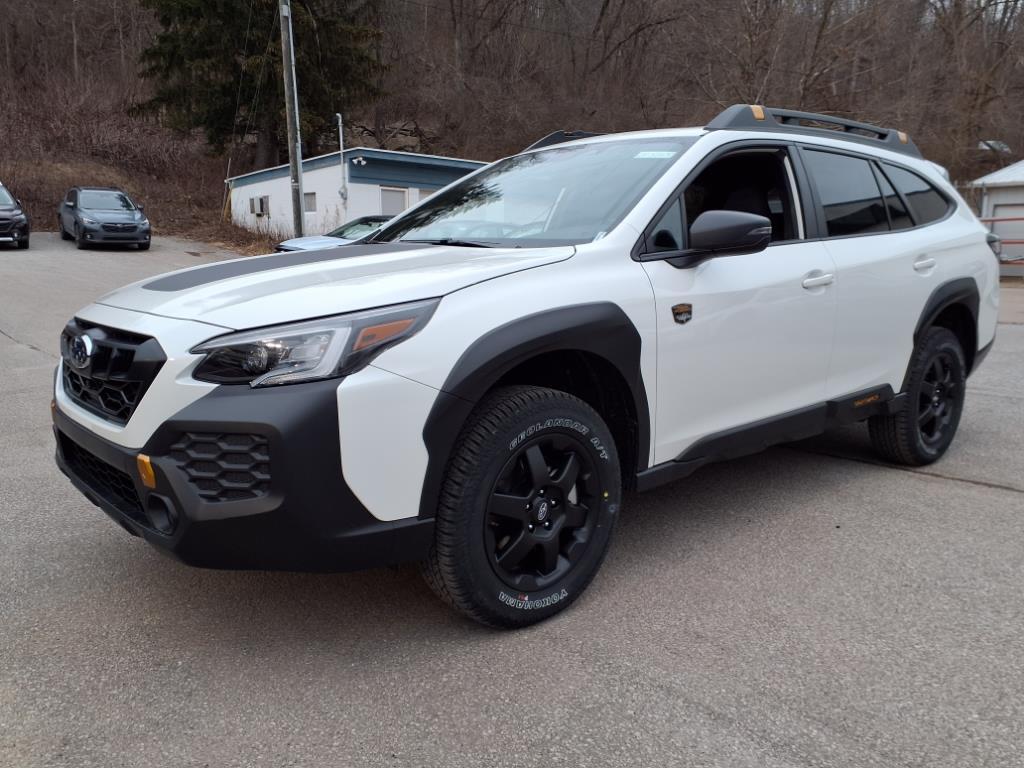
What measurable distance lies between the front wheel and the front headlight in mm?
443

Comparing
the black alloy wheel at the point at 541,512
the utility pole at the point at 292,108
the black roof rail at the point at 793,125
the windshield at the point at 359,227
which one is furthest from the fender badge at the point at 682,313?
the utility pole at the point at 292,108

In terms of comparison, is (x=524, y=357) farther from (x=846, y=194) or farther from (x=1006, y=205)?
(x=1006, y=205)

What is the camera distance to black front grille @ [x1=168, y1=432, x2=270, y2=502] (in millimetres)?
2238

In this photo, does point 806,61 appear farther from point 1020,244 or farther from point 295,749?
point 295,749

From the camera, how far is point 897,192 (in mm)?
4371

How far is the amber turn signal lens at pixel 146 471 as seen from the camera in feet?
7.62

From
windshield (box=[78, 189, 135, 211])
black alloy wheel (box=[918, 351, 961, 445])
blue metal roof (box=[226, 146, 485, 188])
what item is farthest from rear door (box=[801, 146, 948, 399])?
windshield (box=[78, 189, 135, 211])

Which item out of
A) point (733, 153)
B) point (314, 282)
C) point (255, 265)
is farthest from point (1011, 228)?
point (314, 282)

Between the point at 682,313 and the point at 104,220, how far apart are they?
68.4ft

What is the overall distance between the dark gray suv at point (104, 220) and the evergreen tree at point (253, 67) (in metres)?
7.99

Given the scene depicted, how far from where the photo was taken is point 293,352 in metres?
2.31

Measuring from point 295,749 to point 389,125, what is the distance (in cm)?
3612

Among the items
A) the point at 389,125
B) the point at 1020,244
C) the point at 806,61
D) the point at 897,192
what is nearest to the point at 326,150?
the point at 389,125

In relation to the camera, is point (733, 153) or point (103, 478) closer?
point (103, 478)
